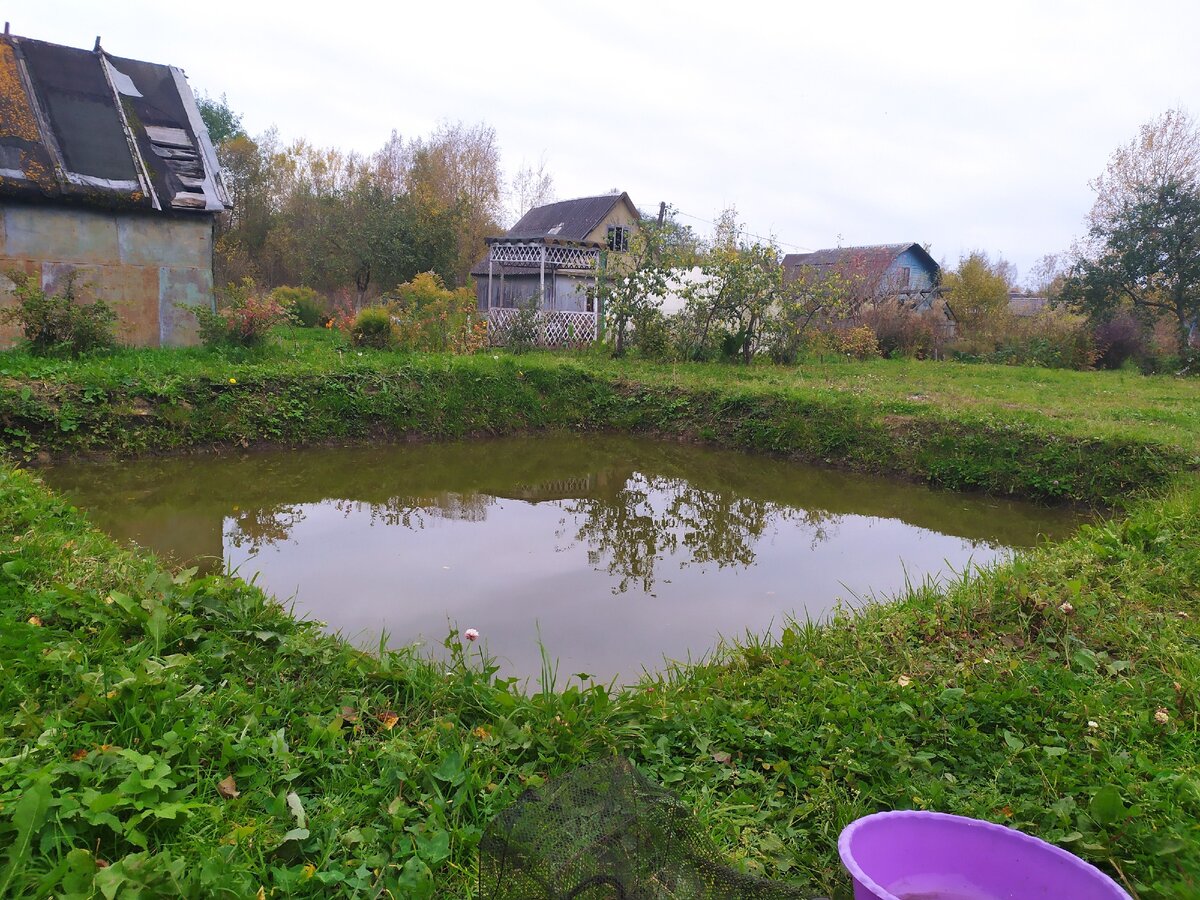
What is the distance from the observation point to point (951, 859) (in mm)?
2088

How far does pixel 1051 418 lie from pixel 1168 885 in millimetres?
7663

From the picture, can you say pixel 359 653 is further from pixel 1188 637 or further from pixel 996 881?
pixel 1188 637

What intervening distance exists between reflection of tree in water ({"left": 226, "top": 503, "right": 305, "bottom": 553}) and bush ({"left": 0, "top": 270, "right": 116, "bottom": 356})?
4.01m

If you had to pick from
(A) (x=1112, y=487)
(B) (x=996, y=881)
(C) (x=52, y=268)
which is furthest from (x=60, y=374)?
(A) (x=1112, y=487)

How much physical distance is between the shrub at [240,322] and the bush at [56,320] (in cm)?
113

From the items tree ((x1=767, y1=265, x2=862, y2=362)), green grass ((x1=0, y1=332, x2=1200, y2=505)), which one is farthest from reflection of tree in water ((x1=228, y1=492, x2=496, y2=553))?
tree ((x1=767, y1=265, x2=862, y2=362))

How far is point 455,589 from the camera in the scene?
4781 millimetres

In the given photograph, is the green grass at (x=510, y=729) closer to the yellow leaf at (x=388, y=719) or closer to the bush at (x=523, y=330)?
the yellow leaf at (x=388, y=719)

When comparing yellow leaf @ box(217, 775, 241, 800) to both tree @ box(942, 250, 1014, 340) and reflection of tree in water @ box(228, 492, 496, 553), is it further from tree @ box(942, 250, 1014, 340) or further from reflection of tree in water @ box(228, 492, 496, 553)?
tree @ box(942, 250, 1014, 340)

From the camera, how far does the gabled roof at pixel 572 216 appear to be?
89.4 ft

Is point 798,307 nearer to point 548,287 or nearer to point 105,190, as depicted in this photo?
point 105,190

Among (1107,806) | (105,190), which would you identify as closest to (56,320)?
(105,190)

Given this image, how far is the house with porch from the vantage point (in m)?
15.7

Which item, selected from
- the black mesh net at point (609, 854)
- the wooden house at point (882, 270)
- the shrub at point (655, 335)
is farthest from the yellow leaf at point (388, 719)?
the wooden house at point (882, 270)
